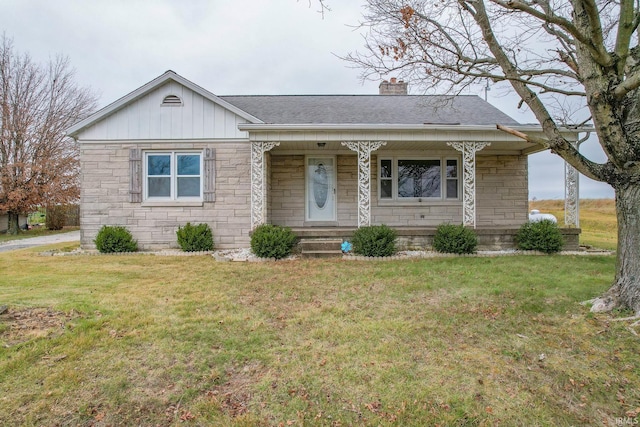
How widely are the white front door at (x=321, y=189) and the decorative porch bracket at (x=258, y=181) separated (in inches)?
86.1

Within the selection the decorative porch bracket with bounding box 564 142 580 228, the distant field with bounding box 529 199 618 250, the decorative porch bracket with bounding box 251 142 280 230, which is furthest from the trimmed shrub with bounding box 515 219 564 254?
the distant field with bounding box 529 199 618 250

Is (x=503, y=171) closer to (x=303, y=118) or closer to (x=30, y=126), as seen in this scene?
(x=303, y=118)

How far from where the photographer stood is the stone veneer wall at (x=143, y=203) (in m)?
9.03

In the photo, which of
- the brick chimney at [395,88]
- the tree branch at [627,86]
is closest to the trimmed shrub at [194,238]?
the tree branch at [627,86]

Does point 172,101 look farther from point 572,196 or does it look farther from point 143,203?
point 572,196

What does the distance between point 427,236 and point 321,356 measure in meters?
6.08

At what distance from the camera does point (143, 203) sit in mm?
9023

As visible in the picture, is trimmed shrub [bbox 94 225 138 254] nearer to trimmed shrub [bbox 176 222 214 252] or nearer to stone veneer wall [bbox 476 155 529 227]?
trimmed shrub [bbox 176 222 214 252]

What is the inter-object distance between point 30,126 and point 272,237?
55.0ft

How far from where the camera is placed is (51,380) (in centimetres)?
249

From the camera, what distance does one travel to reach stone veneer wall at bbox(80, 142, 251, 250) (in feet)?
29.6

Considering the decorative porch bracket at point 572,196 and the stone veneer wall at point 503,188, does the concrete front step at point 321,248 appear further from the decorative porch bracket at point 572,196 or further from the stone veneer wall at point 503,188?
the decorative porch bracket at point 572,196

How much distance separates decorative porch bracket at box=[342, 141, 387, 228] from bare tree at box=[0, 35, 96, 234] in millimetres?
15847

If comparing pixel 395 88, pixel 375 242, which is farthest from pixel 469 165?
pixel 395 88
